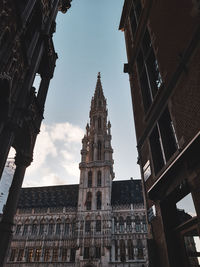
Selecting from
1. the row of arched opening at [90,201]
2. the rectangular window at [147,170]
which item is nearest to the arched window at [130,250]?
the row of arched opening at [90,201]

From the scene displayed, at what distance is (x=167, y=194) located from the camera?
7.82 metres

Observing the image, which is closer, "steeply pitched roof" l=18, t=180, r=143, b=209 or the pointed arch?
the pointed arch

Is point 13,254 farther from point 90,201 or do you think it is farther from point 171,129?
point 171,129

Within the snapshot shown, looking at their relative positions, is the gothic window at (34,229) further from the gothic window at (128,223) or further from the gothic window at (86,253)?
the gothic window at (128,223)

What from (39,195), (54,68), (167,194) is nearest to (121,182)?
(39,195)

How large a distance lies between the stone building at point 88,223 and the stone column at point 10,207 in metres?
31.4

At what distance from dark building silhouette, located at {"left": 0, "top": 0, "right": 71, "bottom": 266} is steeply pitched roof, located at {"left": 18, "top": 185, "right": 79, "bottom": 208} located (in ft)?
120

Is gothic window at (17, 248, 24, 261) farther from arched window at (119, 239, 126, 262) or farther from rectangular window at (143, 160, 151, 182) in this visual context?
rectangular window at (143, 160, 151, 182)

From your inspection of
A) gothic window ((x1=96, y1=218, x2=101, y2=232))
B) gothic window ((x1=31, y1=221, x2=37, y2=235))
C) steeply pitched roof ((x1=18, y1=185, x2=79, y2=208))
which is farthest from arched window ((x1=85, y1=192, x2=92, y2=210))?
gothic window ((x1=31, y1=221, x2=37, y2=235))

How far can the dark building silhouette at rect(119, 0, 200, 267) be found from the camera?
6508 mm

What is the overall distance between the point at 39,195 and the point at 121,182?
2234cm

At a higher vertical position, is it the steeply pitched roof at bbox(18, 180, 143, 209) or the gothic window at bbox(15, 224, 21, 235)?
the steeply pitched roof at bbox(18, 180, 143, 209)

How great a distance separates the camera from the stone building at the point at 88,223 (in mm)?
38344

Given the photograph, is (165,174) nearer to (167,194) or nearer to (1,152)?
(167,194)
